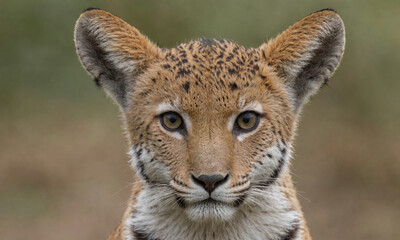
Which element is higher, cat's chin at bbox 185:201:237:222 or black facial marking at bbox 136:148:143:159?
black facial marking at bbox 136:148:143:159

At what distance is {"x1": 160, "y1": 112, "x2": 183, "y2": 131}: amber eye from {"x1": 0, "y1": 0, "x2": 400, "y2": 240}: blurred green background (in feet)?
28.2

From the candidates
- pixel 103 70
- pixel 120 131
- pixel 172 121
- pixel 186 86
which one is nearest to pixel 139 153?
pixel 172 121

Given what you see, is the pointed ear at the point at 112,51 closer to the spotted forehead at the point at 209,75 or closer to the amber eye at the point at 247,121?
the spotted forehead at the point at 209,75

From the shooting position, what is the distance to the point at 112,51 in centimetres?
841

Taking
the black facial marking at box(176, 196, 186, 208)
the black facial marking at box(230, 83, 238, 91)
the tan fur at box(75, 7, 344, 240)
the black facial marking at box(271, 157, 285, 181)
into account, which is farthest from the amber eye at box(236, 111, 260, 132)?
the black facial marking at box(176, 196, 186, 208)

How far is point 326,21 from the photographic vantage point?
826cm

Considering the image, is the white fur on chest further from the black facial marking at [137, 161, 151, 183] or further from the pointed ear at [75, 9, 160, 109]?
the pointed ear at [75, 9, 160, 109]

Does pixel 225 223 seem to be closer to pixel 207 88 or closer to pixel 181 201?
pixel 181 201

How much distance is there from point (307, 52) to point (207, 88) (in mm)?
1224

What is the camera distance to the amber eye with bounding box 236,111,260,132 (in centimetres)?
785

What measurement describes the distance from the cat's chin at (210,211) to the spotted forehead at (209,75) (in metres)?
0.92

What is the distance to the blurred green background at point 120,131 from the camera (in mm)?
16906
